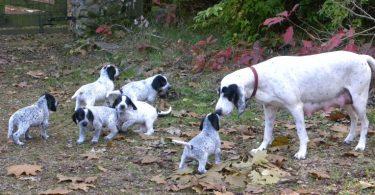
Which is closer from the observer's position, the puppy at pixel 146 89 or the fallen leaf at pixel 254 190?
the fallen leaf at pixel 254 190

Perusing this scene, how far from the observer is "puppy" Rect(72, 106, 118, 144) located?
27.4 ft

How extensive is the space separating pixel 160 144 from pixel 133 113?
70 centimetres

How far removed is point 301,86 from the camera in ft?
25.3

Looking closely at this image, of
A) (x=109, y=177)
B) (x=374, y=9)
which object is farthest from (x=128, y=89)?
(x=374, y=9)

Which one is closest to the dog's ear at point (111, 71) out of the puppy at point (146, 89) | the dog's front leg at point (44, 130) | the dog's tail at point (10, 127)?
the puppy at point (146, 89)

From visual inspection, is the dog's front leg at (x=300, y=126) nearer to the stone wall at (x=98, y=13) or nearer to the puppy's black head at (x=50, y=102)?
the puppy's black head at (x=50, y=102)

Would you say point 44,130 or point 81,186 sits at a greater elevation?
point 81,186

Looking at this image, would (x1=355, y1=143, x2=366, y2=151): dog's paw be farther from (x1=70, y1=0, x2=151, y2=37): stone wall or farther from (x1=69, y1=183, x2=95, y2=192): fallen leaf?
(x1=70, y1=0, x2=151, y2=37): stone wall

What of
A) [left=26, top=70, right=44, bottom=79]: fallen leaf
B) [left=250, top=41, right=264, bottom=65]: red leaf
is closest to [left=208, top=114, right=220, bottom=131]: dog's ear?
[left=250, top=41, right=264, bottom=65]: red leaf

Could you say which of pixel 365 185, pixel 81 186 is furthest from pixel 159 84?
pixel 365 185

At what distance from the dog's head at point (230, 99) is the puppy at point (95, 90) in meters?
2.84

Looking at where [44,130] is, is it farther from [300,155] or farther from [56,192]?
[300,155]

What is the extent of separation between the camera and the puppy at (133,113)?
28.6ft

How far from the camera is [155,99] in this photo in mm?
10641
